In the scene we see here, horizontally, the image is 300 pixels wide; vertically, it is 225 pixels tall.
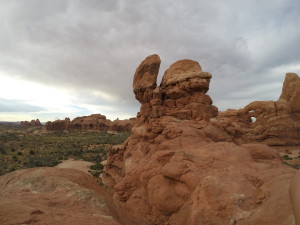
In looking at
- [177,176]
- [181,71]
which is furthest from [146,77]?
[177,176]

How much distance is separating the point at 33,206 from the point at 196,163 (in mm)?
6336

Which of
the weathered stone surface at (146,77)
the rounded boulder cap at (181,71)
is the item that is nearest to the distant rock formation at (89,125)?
the weathered stone surface at (146,77)

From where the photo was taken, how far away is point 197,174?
337 inches

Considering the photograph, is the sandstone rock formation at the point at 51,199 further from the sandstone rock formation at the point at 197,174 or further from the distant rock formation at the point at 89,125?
the distant rock formation at the point at 89,125

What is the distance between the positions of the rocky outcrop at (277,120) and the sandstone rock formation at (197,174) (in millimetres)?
17137

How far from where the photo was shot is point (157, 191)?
936 centimetres

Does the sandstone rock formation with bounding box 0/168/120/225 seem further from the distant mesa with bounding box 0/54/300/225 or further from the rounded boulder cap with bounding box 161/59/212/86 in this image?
the rounded boulder cap with bounding box 161/59/212/86

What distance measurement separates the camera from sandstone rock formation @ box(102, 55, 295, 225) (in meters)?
6.28

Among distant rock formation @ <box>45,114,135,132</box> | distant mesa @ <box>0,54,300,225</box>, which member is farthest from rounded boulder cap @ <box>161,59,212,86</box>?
distant rock formation @ <box>45,114,135,132</box>

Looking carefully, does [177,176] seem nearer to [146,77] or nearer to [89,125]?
[146,77]

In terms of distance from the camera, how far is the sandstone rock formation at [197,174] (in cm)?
628

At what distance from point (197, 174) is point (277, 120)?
97.4 ft

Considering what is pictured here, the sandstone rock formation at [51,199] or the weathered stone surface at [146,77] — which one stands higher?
the weathered stone surface at [146,77]

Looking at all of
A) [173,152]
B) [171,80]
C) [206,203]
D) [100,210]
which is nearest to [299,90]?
[171,80]
